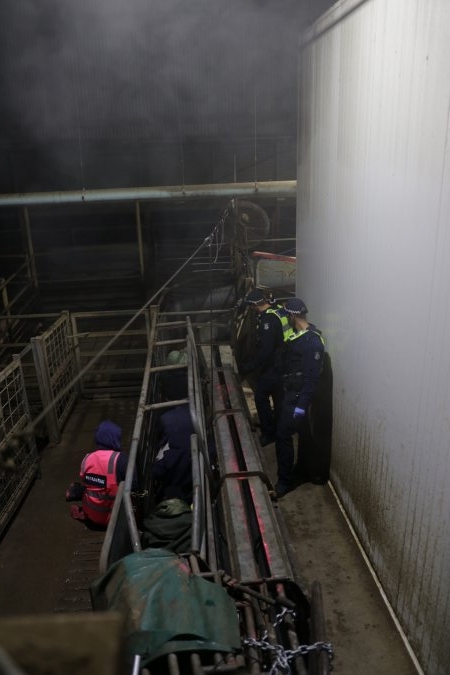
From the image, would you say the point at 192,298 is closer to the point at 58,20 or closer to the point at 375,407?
the point at 58,20

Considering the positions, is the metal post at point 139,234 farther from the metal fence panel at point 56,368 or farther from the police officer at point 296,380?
the police officer at point 296,380

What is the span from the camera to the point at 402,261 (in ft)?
10.5

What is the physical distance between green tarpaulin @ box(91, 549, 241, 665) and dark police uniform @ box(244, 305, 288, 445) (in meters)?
3.67

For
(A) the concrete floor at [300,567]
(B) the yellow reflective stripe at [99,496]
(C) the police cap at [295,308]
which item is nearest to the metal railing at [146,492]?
(B) the yellow reflective stripe at [99,496]

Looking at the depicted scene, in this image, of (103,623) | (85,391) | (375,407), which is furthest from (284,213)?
(103,623)

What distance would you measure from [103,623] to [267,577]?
2.48 meters

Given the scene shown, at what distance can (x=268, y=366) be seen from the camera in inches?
235

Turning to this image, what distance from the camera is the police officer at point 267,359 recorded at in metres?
5.82

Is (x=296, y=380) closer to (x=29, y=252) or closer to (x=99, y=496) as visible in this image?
(x=99, y=496)

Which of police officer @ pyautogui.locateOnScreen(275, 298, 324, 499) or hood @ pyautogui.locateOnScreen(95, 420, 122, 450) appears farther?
police officer @ pyautogui.locateOnScreen(275, 298, 324, 499)

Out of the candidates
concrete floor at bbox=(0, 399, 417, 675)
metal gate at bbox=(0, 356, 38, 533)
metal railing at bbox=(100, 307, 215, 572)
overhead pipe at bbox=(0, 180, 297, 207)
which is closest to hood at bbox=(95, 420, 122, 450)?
metal railing at bbox=(100, 307, 215, 572)

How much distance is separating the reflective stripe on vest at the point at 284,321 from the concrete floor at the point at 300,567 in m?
1.60

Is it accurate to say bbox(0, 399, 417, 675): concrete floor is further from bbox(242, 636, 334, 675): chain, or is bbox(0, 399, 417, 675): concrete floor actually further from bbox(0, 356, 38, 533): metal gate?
bbox(242, 636, 334, 675): chain

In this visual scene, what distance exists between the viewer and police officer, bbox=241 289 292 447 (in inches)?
229
